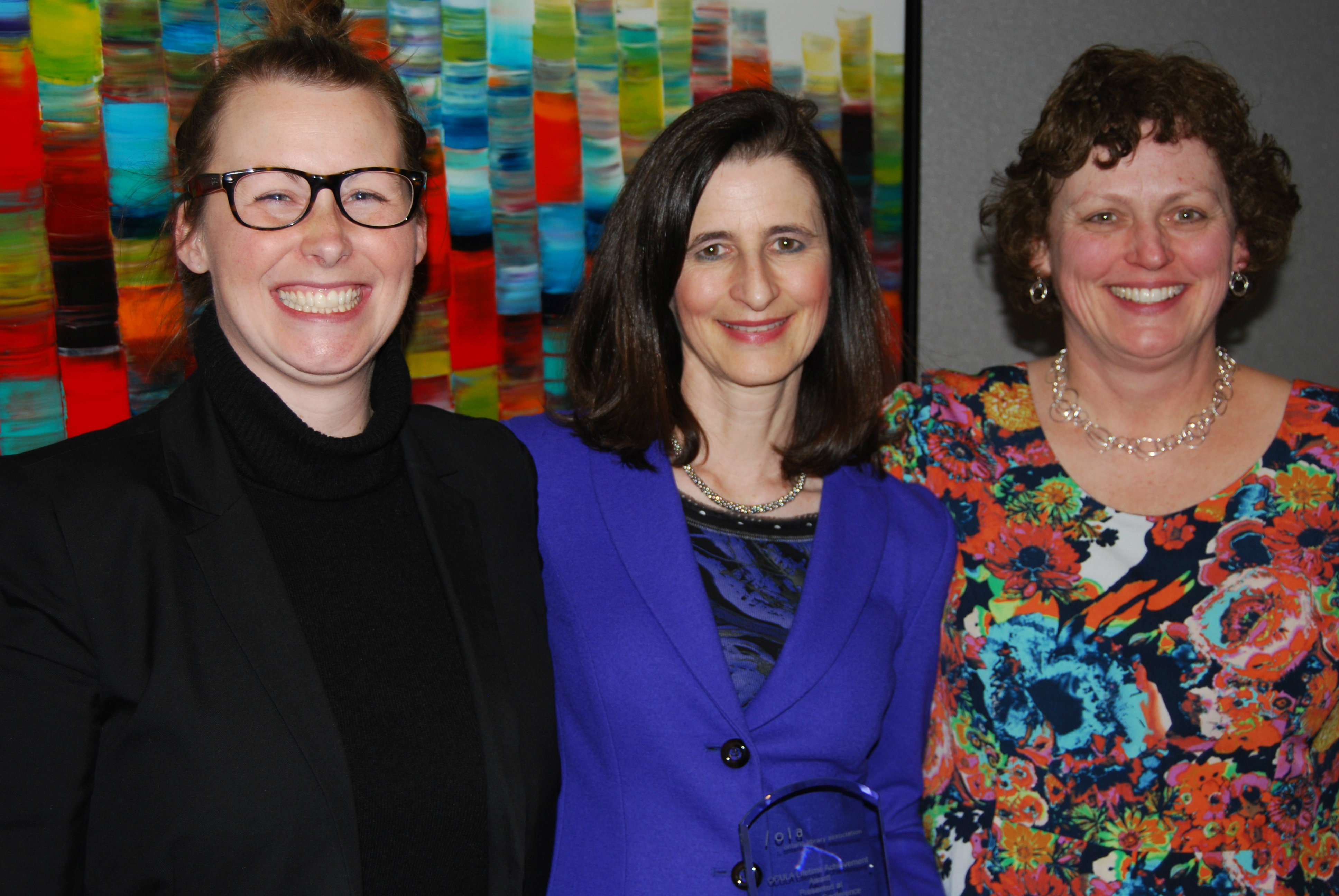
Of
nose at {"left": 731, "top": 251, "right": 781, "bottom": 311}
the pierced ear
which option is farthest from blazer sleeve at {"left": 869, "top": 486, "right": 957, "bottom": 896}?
the pierced ear

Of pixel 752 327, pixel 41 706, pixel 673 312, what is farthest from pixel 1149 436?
pixel 41 706

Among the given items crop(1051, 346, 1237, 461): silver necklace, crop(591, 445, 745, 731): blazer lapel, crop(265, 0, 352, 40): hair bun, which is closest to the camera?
crop(265, 0, 352, 40): hair bun

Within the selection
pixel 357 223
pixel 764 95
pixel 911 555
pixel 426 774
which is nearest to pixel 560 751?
pixel 426 774

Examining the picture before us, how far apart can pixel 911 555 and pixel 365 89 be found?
3.73 ft

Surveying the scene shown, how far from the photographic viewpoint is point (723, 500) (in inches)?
70.6

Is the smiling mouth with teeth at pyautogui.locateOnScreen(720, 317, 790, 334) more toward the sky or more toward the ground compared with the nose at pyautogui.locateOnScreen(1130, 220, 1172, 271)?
more toward the ground

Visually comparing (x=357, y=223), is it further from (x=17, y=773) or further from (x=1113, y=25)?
(x=1113, y=25)

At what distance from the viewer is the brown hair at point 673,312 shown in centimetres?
171

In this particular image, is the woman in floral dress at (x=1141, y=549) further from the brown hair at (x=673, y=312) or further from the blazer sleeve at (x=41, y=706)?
the blazer sleeve at (x=41, y=706)

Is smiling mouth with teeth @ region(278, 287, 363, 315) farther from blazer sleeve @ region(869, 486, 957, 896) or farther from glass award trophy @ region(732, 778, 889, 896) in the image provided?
blazer sleeve @ region(869, 486, 957, 896)

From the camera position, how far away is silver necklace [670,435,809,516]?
1789 mm

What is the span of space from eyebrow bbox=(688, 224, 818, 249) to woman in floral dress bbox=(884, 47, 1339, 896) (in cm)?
49

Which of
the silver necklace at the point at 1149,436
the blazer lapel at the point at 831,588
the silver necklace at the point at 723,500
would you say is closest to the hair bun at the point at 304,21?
the silver necklace at the point at 723,500

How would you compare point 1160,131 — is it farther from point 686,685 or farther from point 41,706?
point 41,706
